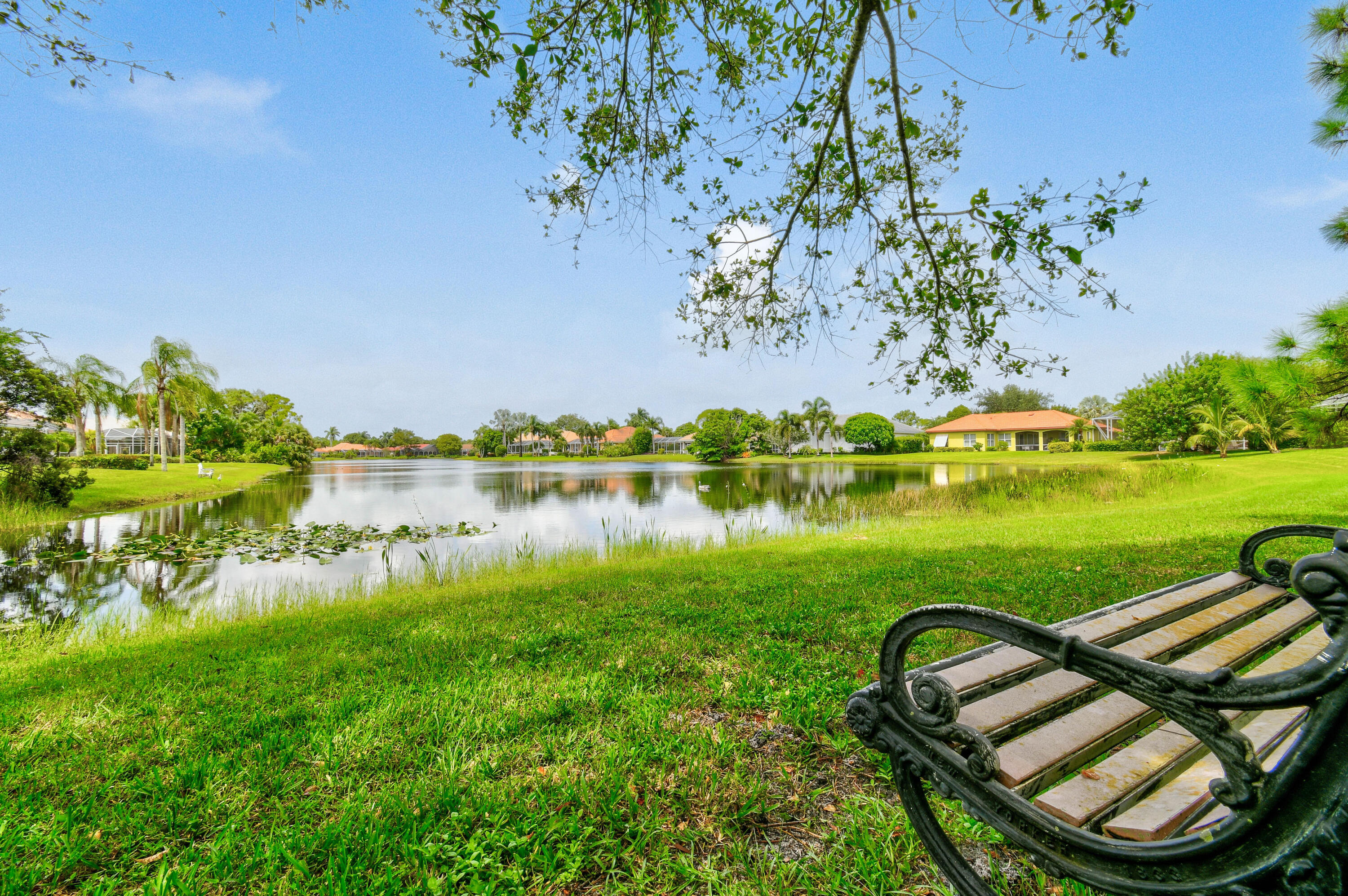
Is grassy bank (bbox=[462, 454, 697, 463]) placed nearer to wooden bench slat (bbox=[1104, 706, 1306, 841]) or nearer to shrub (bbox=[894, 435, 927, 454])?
shrub (bbox=[894, 435, 927, 454])

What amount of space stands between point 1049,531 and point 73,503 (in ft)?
88.1

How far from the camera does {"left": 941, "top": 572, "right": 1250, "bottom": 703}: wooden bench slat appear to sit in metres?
1.61

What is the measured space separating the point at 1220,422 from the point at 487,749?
157 ft

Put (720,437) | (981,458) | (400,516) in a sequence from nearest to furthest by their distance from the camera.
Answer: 1. (400,516)
2. (981,458)
3. (720,437)

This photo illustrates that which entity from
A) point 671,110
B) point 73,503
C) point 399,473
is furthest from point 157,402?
point 671,110

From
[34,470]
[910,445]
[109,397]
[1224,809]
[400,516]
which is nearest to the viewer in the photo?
[1224,809]

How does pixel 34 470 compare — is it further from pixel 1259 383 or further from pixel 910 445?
pixel 910 445

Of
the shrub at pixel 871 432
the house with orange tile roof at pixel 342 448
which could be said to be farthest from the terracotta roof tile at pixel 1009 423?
the house with orange tile roof at pixel 342 448

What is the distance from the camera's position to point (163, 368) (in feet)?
109

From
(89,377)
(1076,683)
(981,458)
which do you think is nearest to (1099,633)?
(1076,683)

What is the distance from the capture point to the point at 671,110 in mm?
5051

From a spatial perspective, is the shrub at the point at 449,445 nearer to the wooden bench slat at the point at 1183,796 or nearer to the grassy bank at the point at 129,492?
the grassy bank at the point at 129,492

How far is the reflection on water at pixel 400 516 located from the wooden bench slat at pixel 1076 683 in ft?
28.7

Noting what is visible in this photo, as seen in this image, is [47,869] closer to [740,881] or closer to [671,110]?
[740,881]
